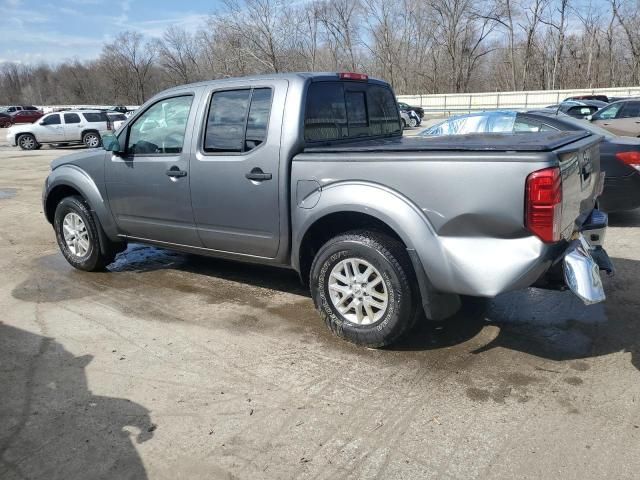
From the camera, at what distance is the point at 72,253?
610 cm

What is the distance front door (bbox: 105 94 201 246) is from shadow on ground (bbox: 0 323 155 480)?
4.99 feet

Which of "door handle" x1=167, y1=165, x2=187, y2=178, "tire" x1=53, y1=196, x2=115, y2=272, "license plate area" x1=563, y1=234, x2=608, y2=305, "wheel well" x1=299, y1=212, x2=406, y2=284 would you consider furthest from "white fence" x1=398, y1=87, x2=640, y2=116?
"license plate area" x1=563, y1=234, x2=608, y2=305

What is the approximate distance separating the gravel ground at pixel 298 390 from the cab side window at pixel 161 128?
138cm

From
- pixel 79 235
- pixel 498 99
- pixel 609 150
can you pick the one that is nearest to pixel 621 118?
pixel 609 150

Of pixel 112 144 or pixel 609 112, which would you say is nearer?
pixel 112 144

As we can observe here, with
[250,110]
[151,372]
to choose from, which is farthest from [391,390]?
[250,110]

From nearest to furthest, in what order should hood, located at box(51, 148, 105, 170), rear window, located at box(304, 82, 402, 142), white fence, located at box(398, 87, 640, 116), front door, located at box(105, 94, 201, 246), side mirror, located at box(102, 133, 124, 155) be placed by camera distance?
rear window, located at box(304, 82, 402, 142), front door, located at box(105, 94, 201, 246), side mirror, located at box(102, 133, 124, 155), hood, located at box(51, 148, 105, 170), white fence, located at box(398, 87, 640, 116)

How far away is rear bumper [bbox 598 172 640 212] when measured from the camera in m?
6.95

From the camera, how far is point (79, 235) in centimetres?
596

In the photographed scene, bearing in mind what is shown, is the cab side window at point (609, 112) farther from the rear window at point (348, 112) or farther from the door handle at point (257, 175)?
the door handle at point (257, 175)

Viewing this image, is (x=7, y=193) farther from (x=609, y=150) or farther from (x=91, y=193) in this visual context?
(x=609, y=150)

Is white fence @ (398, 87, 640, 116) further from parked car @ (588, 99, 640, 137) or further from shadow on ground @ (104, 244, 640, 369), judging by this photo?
shadow on ground @ (104, 244, 640, 369)

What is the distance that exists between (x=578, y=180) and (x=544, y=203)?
600mm

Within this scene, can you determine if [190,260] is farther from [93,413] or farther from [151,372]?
[93,413]
